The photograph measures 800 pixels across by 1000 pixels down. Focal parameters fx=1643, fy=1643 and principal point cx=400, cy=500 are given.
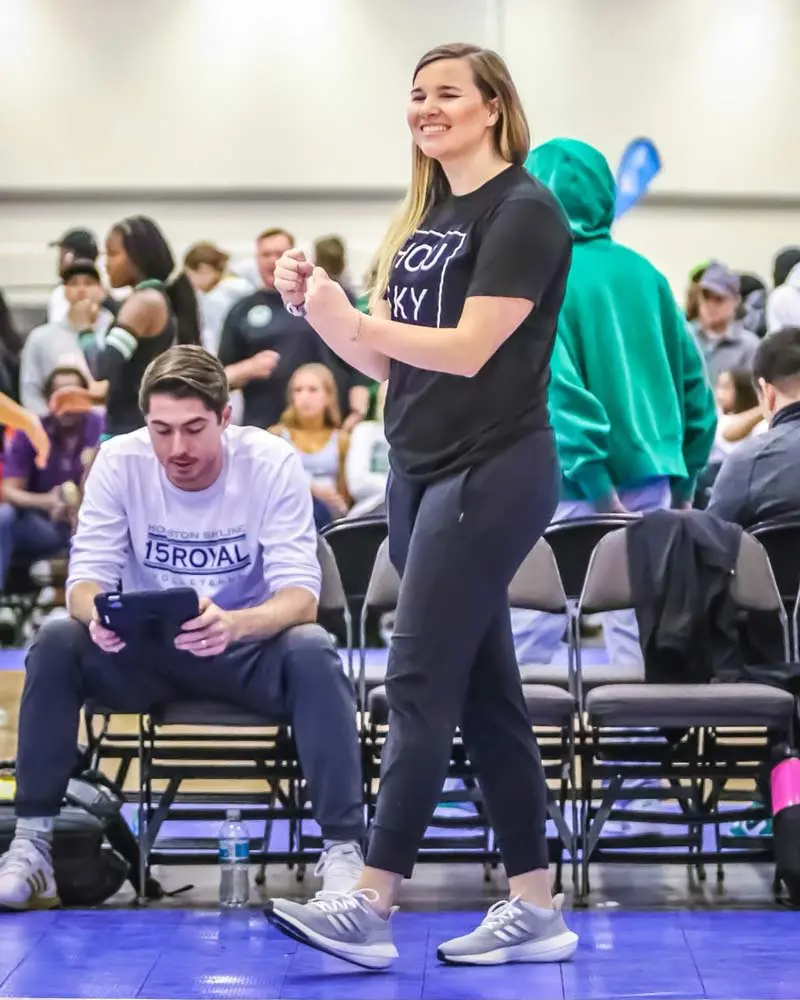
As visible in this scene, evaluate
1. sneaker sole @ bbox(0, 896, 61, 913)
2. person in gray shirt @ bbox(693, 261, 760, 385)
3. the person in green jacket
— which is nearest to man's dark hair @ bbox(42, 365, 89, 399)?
person in gray shirt @ bbox(693, 261, 760, 385)

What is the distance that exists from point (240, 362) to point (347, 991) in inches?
171

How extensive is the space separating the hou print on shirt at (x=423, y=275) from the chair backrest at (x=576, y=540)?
1363 mm

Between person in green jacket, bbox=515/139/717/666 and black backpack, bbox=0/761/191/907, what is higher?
person in green jacket, bbox=515/139/717/666

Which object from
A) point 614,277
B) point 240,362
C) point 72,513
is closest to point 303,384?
point 240,362

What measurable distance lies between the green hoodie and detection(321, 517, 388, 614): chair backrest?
503 mm

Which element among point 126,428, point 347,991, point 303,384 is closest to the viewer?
point 347,991

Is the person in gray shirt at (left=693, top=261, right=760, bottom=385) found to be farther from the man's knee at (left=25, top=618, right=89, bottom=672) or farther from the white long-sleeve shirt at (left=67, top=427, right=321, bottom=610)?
the man's knee at (left=25, top=618, right=89, bottom=672)

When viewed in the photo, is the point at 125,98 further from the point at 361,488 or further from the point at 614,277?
the point at 614,277

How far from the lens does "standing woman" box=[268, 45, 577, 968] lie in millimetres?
2500

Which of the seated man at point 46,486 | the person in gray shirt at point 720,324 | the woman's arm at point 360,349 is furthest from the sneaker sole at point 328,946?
the person in gray shirt at point 720,324

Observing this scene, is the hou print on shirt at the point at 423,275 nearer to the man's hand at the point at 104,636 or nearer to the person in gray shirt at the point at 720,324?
the man's hand at the point at 104,636

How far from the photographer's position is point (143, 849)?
325 cm

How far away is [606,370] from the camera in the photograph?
4047 millimetres

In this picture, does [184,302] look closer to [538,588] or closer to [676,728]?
[538,588]
